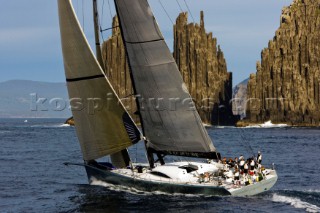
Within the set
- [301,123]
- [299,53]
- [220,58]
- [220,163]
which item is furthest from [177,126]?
[220,58]

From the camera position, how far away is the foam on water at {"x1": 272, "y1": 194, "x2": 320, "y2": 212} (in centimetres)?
3031

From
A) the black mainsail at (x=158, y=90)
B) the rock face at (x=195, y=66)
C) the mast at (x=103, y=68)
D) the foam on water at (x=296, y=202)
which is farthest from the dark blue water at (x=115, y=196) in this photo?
the rock face at (x=195, y=66)

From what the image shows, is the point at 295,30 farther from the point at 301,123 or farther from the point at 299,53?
the point at 301,123

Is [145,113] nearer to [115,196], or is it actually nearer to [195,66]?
[115,196]

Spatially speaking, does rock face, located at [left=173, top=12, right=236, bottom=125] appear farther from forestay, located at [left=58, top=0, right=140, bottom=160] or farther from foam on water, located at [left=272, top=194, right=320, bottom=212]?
foam on water, located at [left=272, top=194, right=320, bottom=212]

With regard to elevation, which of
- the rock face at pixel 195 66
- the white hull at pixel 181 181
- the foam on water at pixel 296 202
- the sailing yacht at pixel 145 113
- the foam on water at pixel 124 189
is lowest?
the foam on water at pixel 296 202

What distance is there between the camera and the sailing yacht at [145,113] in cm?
3306

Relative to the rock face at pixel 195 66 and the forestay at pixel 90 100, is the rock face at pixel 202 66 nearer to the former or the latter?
the rock face at pixel 195 66

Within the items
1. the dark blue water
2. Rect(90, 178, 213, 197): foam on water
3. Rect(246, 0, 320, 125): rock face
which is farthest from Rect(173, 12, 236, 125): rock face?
Rect(90, 178, 213, 197): foam on water

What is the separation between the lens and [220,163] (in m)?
36.0


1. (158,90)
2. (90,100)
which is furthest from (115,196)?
(158,90)

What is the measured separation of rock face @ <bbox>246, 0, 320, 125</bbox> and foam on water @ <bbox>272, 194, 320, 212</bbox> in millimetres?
113913

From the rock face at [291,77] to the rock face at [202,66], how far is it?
12.2 m

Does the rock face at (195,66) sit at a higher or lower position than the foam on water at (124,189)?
higher
